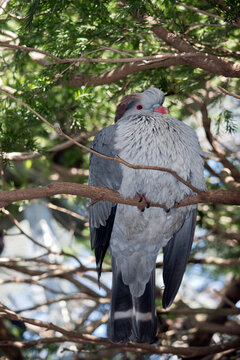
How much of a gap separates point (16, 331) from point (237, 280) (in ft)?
6.34

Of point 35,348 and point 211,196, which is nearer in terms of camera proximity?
point 211,196

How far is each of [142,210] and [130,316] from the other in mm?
615

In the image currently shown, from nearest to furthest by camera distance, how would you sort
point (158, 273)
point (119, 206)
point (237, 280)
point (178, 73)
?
1. point (119, 206)
2. point (178, 73)
3. point (237, 280)
4. point (158, 273)

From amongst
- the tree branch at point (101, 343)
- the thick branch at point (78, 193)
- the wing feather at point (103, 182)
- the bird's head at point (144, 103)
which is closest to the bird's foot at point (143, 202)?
the wing feather at point (103, 182)

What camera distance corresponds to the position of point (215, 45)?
2.69 m

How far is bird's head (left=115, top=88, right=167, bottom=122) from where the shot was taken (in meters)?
2.54

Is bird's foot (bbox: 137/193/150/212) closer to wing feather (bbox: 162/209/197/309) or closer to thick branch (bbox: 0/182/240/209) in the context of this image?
thick branch (bbox: 0/182/240/209)

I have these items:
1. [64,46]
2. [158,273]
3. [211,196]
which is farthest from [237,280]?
[64,46]

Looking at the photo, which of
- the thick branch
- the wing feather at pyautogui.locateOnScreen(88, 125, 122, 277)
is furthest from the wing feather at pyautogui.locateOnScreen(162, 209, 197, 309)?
the thick branch

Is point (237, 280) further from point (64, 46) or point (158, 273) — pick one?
point (64, 46)

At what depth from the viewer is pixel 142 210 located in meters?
2.46

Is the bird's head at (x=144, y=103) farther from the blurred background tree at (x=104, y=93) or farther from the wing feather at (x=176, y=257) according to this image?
the wing feather at (x=176, y=257)

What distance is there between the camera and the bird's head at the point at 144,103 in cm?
254

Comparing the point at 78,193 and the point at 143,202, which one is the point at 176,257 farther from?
the point at 78,193
